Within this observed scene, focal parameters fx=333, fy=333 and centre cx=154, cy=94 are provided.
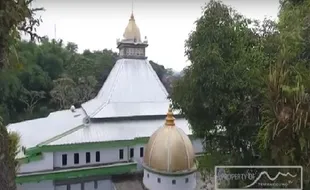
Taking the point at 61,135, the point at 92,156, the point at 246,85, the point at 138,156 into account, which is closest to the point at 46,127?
the point at 61,135

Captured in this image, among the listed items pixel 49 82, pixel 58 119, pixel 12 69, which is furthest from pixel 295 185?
pixel 49 82

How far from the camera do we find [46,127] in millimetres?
11258

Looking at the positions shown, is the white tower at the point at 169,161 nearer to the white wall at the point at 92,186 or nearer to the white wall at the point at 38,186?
the white wall at the point at 92,186

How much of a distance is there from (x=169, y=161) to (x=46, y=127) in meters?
4.70

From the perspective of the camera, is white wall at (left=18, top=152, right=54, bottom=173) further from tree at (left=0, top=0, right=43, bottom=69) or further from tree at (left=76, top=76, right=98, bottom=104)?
tree at (left=76, top=76, right=98, bottom=104)

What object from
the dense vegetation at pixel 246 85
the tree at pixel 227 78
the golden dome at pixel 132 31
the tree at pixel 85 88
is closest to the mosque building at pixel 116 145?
the golden dome at pixel 132 31

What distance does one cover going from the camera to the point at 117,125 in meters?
10.8

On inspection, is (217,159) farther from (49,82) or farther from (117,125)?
(49,82)

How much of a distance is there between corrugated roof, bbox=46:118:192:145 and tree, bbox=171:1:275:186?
4631 mm

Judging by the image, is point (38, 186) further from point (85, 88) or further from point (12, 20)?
point (85, 88)

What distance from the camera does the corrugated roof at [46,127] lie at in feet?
32.7

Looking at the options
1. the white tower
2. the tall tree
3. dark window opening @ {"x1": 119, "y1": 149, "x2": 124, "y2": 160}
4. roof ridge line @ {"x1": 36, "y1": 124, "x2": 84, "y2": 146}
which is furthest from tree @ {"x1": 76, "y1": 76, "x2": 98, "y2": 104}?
the tall tree

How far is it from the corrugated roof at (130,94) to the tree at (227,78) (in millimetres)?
6008

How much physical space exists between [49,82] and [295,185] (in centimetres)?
1927
